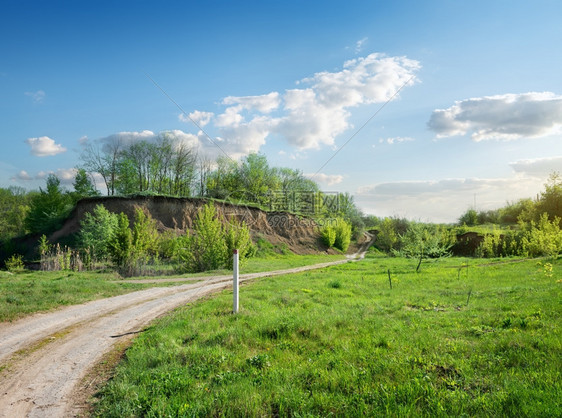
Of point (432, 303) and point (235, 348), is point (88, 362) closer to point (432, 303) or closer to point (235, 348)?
point (235, 348)

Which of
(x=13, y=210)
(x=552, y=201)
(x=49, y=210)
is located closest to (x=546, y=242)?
(x=552, y=201)

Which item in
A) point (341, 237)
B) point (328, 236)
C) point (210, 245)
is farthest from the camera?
point (341, 237)

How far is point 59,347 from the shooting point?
6.66 m

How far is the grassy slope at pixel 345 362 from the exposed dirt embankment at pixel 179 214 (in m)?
27.9

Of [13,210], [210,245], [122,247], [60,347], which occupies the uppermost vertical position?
[13,210]

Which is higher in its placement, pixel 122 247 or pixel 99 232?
pixel 99 232

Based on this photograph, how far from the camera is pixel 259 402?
4113 mm

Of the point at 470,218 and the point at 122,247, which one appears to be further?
the point at 470,218

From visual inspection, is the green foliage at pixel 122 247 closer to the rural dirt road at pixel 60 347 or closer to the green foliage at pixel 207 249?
the green foliage at pixel 207 249

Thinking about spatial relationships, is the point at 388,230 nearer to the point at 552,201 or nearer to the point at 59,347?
the point at 552,201

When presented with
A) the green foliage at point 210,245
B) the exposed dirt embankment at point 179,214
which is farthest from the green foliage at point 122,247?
the exposed dirt embankment at point 179,214

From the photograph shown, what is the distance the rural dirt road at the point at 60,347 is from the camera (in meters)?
4.52

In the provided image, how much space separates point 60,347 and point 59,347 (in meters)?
0.02

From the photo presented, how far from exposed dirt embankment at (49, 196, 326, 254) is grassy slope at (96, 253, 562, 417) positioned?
2787 cm
